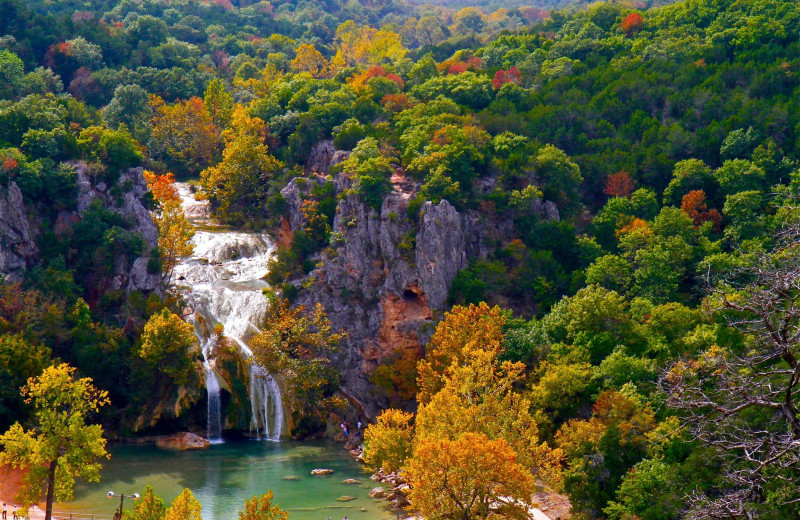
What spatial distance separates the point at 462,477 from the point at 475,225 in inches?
1350

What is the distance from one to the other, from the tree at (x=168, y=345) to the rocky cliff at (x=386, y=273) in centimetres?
1047

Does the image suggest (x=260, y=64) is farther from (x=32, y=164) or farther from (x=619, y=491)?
(x=619, y=491)

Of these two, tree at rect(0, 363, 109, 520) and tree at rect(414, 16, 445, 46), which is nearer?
tree at rect(0, 363, 109, 520)

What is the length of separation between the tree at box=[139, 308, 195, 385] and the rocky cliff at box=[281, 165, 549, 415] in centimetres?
1047

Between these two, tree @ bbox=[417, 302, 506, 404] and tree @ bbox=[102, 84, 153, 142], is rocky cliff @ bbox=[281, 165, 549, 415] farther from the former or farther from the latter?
tree @ bbox=[102, 84, 153, 142]

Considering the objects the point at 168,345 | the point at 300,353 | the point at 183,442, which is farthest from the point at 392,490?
the point at 168,345

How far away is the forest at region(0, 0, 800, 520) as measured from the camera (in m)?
39.8

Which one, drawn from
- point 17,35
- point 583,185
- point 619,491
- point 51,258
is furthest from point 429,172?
point 17,35

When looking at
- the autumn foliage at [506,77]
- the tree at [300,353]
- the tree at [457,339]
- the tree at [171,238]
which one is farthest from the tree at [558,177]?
the tree at [171,238]

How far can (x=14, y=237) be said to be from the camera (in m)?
57.8

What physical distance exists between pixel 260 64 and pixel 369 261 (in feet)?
181

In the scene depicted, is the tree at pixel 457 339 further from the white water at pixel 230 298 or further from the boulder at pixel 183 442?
the boulder at pixel 183 442

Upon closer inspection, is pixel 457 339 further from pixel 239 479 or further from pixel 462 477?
pixel 462 477

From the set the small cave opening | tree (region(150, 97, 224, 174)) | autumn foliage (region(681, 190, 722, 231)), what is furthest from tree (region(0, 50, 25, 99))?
autumn foliage (region(681, 190, 722, 231))
